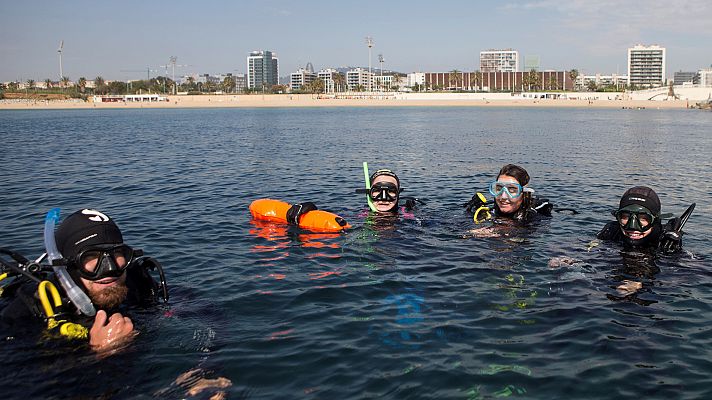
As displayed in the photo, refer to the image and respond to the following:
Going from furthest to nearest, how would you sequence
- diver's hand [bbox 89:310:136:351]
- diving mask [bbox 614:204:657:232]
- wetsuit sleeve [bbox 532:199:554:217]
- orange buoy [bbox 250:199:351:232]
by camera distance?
wetsuit sleeve [bbox 532:199:554:217] → orange buoy [bbox 250:199:351:232] → diving mask [bbox 614:204:657:232] → diver's hand [bbox 89:310:136:351]

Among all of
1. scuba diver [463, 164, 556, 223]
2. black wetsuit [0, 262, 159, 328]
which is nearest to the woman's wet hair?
scuba diver [463, 164, 556, 223]

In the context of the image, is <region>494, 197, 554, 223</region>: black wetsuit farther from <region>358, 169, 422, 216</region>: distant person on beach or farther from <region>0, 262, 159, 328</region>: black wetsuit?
<region>0, 262, 159, 328</region>: black wetsuit

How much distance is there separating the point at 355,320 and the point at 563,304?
3186 millimetres

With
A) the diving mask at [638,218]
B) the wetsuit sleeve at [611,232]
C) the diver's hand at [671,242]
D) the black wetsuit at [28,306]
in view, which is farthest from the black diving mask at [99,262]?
the wetsuit sleeve at [611,232]

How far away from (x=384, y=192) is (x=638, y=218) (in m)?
5.53

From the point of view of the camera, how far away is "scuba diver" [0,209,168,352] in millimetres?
6535

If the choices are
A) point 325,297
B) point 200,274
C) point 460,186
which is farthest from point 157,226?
point 460,186

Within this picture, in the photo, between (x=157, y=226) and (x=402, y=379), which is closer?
(x=402, y=379)

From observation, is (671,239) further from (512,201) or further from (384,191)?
(384,191)

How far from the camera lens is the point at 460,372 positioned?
6.57 m

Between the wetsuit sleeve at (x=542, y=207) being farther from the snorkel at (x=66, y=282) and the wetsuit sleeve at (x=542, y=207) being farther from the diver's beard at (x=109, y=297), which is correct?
the snorkel at (x=66, y=282)

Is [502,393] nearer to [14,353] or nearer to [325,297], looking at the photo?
[325,297]

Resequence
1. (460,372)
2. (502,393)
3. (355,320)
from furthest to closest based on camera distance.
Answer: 1. (355,320)
2. (460,372)
3. (502,393)

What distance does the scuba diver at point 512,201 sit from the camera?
1248 cm
